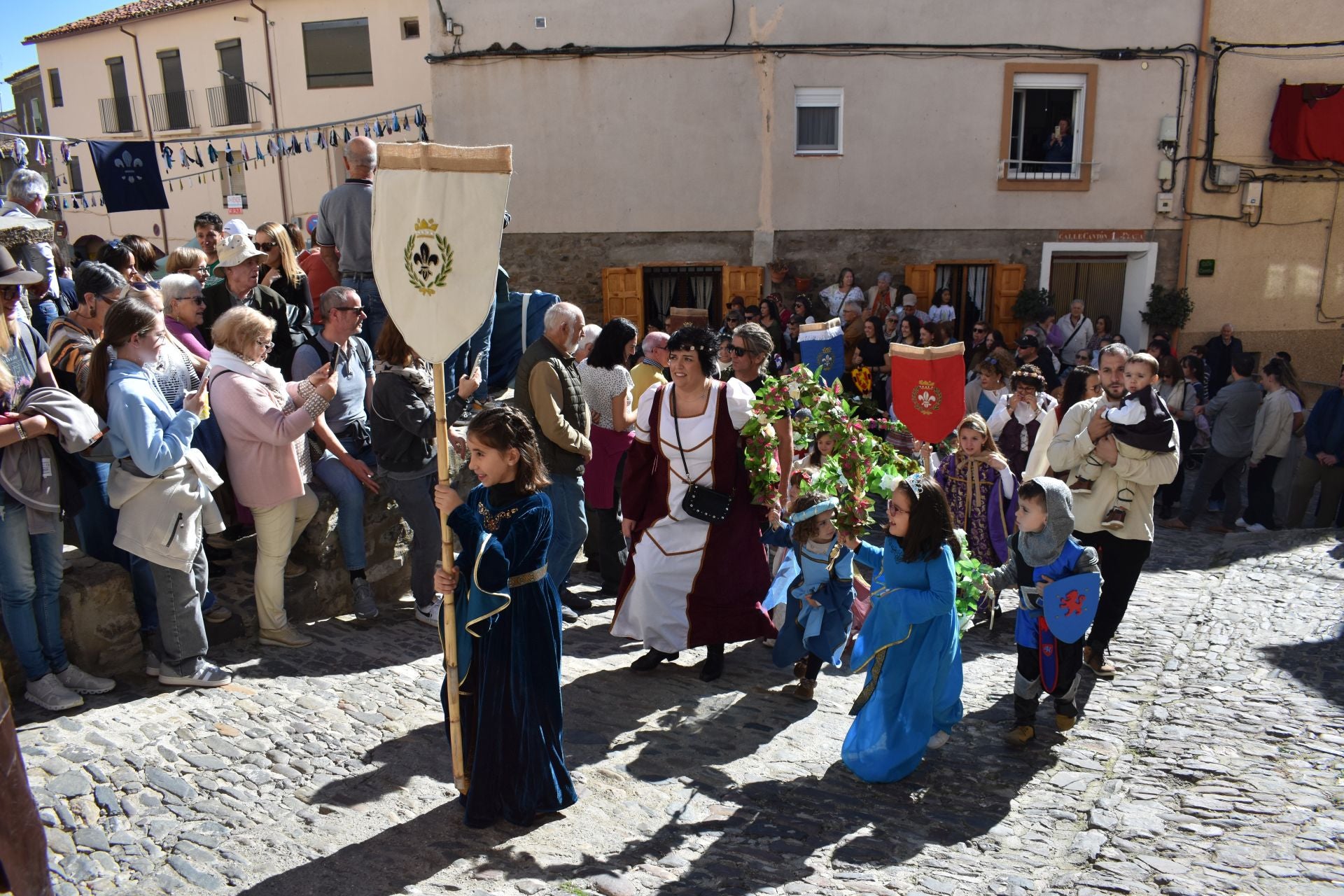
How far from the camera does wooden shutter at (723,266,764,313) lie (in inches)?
650

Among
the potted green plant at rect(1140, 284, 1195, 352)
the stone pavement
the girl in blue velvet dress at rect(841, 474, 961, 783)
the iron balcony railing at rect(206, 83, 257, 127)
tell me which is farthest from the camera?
the iron balcony railing at rect(206, 83, 257, 127)

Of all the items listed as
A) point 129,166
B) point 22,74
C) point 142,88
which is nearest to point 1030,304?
point 129,166

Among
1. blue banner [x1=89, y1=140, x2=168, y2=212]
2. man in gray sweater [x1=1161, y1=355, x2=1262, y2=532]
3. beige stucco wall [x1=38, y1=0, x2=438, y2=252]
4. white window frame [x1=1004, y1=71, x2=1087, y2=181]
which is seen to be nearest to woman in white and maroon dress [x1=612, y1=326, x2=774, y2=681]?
man in gray sweater [x1=1161, y1=355, x2=1262, y2=532]

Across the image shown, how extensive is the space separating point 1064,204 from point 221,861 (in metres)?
16.4

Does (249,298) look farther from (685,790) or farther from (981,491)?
(981,491)

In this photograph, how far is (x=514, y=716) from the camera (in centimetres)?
411

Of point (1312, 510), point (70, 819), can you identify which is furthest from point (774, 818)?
point (1312, 510)

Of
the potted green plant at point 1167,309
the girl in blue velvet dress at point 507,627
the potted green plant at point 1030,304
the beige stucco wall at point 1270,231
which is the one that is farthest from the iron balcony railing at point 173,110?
the girl in blue velvet dress at point 507,627

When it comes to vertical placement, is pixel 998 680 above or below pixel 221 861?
below

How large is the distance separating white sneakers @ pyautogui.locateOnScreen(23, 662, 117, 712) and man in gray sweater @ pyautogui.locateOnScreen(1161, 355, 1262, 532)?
1025cm

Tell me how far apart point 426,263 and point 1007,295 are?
14.4 metres

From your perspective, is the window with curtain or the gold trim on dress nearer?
the gold trim on dress

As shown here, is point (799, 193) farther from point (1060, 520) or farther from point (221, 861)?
point (221, 861)

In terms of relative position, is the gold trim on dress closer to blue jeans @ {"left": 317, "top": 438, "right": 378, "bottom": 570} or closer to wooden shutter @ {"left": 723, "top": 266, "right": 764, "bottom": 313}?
blue jeans @ {"left": 317, "top": 438, "right": 378, "bottom": 570}
